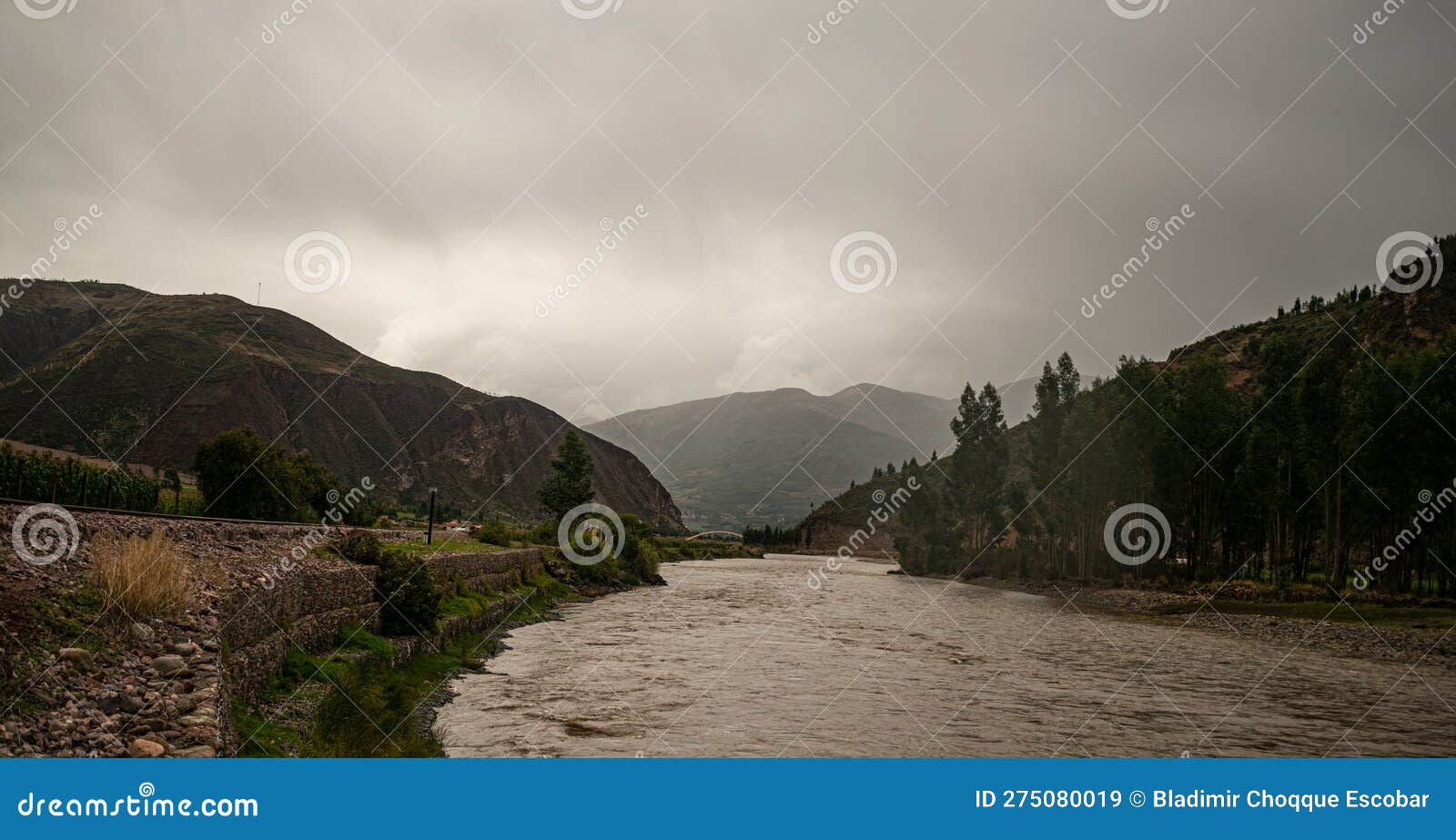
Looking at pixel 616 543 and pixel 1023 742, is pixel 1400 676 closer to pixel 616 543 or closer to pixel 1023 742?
pixel 1023 742

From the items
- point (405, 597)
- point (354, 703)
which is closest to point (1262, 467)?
point (405, 597)

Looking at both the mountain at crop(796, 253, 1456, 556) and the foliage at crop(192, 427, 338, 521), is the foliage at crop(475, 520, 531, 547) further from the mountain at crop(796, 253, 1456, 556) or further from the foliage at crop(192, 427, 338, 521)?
the mountain at crop(796, 253, 1456, 556)

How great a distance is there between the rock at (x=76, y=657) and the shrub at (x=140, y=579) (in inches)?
65.0

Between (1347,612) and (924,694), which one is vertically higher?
(924,694)

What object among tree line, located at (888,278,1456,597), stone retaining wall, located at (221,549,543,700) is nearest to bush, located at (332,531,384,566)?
stone retaining wall, located at (221,549,543,700)

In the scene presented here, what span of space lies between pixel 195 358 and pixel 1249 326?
210481mm

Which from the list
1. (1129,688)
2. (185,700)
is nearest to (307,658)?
(185,700)

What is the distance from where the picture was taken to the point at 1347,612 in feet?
144

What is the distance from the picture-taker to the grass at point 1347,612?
1548 inches

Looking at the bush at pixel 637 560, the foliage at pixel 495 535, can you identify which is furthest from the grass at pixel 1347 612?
the foliage at pixel 495 535

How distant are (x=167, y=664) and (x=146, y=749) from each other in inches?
81.1

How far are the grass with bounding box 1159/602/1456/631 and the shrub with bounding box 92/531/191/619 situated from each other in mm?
48202

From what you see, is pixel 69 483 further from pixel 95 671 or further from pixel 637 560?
pixel 637 560

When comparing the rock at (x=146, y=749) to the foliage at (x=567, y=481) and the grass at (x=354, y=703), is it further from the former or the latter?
the foliage at (x=567, y=481)
